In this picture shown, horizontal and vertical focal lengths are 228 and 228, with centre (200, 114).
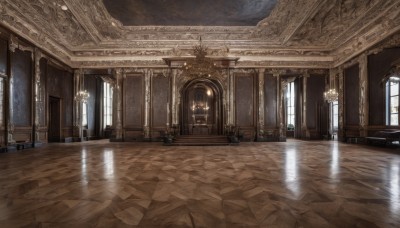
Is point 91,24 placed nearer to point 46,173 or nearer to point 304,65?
point 46,173

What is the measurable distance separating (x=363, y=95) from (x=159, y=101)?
8.87 meters

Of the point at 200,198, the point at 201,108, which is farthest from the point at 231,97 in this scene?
the point at 200,198

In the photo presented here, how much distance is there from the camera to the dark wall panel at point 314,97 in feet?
38.7

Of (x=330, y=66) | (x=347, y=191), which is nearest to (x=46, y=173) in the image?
(x=347, y=191)

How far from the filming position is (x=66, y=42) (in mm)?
10156

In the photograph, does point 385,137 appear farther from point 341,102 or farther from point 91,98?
point 91,98

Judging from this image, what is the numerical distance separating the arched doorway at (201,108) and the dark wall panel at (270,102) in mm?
2383

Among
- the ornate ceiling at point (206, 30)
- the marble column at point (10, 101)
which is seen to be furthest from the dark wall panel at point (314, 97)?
the marble column at point (10, 101)

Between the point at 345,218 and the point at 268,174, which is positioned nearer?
the point at 345,218

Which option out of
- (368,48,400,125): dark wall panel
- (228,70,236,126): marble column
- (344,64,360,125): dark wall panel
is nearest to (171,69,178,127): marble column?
(228,70,236,126): marble column

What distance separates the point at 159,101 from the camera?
11.5m

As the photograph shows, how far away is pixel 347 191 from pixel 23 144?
9.30 meters

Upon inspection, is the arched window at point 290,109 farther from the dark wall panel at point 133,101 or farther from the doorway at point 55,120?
the doorway at point 55,120

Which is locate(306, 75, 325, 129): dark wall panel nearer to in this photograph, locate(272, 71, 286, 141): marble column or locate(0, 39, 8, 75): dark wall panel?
locate(272, 71, 286, 141): marble column
